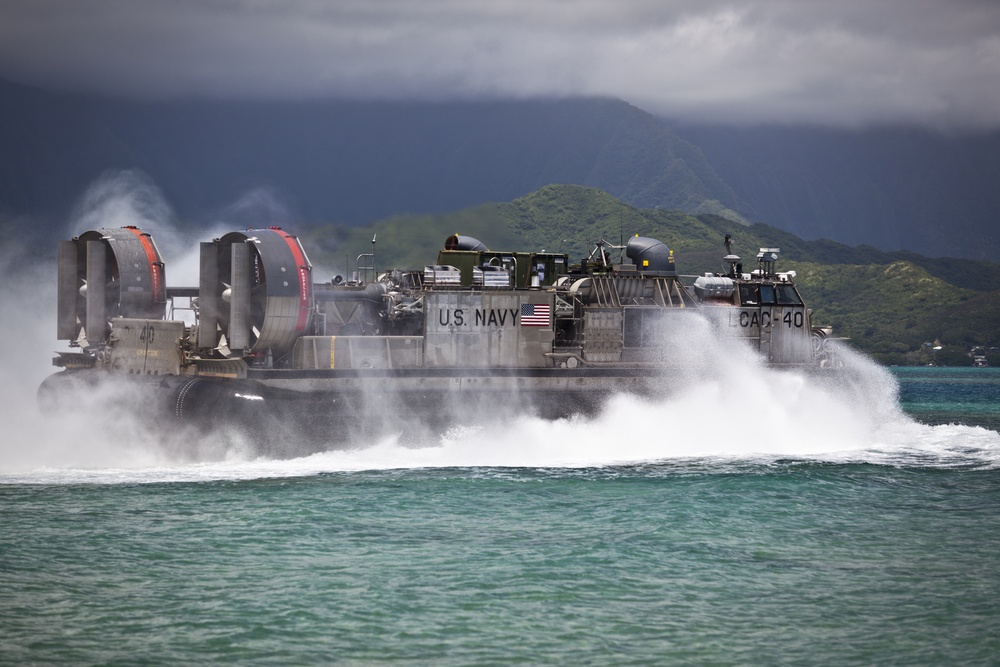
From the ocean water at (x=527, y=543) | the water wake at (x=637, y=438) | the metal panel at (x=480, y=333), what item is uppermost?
the metal panel at (x=480, y=333)

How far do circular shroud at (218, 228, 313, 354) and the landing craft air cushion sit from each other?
4 cm

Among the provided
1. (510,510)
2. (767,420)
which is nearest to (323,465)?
(510,510)

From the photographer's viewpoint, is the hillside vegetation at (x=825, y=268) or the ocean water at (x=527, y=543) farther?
the hillside vegetation at (x=825, y=268)

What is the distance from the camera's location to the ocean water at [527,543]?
580 inches

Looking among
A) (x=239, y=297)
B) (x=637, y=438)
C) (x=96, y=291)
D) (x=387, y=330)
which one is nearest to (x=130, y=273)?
(x=96, y=291)

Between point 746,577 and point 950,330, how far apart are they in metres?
138

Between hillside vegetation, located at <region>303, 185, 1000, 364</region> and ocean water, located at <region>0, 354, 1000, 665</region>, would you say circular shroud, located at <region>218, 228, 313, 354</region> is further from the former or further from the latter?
hillside vegetation, located at <region>303, 185, 1000, 364</region>

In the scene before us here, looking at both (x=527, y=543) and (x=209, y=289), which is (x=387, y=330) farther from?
(x=527, y=543)

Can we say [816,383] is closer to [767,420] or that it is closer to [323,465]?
[767,420]

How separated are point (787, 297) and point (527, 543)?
17.4m

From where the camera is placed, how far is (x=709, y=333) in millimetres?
32594

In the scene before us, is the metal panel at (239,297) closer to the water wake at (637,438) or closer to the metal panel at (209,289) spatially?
the metal panel at (209,289)

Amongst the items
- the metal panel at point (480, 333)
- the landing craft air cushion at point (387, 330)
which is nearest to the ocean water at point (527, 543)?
the landing craft air cushion at point (387, 330)

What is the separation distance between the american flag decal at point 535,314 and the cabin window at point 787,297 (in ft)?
26.1
